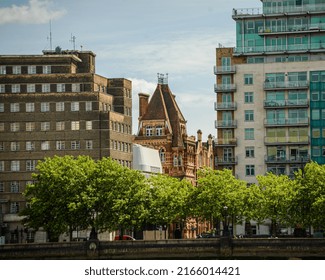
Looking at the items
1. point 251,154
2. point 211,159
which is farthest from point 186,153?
point 251,154

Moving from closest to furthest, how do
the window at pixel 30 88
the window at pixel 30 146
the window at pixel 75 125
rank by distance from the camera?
1. the window at pixel 30 146
2. the window at pixel 75 125
3. the window at pixel 30 88

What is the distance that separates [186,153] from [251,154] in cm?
3572

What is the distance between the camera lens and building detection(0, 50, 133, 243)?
392ft

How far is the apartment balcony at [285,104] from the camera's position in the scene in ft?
402

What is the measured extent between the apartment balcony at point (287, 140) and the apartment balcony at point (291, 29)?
11515mm

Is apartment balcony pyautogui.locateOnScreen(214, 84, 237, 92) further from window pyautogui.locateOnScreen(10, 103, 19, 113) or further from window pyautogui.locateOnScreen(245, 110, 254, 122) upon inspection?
window pyautogui.locateOnScreen(10, 103, 19, 113)

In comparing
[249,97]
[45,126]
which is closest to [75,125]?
[45,126]

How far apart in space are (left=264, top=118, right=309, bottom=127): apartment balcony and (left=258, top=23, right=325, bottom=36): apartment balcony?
376 inches

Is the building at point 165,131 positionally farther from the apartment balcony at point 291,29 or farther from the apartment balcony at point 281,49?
the apartment balcony at point 291,29

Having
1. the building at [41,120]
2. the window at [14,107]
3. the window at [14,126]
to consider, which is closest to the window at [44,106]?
the building at [41,120]

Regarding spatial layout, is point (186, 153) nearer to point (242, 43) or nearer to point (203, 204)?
point (242, 43)

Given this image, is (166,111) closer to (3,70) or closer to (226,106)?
(226,106)

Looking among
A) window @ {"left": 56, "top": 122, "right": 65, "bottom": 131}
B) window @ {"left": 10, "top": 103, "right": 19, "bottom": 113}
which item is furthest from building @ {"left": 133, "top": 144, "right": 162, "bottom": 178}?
window @ {"left": 10, "top": 103, "right": 19, "bottom": 113}

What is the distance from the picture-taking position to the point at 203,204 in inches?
4286
